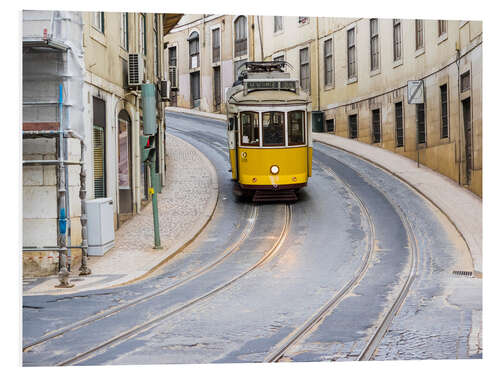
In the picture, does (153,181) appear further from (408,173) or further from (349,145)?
(349,145)

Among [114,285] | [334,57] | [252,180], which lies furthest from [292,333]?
[334,57]

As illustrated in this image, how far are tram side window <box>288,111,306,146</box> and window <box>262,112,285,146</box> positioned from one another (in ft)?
0.52

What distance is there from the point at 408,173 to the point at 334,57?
16.9 ft

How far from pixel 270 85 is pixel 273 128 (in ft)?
3.33

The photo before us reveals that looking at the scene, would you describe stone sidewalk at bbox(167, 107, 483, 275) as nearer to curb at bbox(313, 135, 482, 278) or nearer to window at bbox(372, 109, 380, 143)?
curb at bbox(313, 135, 482, 278)

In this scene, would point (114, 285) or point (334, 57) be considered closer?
point (114, 285)

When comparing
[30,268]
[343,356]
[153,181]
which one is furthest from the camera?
[153,181]

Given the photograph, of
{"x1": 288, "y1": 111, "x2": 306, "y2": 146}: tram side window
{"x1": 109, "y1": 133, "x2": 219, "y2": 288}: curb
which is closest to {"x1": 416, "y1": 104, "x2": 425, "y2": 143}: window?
{"x1": 288, "y1": 111, "x2": 306, "y2": 146}: tram side window

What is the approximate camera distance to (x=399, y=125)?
17609mm

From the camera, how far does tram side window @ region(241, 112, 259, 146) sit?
15664mm

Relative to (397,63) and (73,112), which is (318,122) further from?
(73,112)

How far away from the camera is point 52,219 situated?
10.0 m

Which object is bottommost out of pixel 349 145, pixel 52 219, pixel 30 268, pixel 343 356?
pixel 343 356

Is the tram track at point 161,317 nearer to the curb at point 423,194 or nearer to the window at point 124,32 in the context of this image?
the curb at point 423,194
